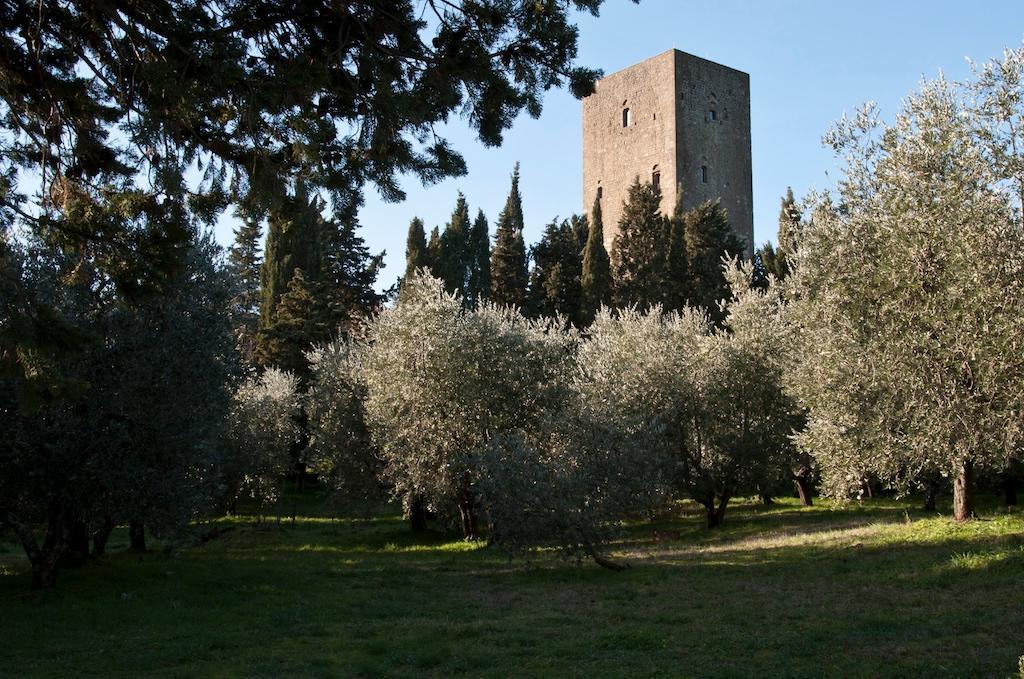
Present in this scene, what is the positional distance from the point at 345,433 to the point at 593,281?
2363 cm

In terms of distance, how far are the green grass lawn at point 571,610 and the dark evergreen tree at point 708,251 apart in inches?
1073

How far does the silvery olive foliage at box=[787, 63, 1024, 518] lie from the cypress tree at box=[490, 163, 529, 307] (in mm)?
36323

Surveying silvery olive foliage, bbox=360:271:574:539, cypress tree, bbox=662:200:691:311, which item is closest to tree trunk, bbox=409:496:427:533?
silvery olive foliage, bbox=360:271:574:539

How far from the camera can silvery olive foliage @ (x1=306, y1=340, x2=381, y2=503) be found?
3111 cm

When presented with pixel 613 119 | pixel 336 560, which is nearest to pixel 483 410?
pixel 336 560

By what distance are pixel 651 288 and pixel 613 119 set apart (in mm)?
23889

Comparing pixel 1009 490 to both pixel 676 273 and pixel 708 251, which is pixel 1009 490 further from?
pixel 708 251

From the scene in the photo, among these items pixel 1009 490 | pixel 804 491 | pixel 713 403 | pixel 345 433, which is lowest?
pixel 804 491

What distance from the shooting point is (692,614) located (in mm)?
13648

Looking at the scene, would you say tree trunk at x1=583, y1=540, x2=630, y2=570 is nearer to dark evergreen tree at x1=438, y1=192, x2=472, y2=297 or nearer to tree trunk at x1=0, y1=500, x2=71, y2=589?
tree trunk at x1=0, y1=500, x2=71, y2=589

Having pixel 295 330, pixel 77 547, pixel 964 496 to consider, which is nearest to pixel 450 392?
pixel 77 547

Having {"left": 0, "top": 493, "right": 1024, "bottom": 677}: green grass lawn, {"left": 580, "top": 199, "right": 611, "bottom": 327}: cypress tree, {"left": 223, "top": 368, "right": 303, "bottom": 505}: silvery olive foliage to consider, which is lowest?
{"left": 0, "top": 493, "right": 1024, "bottom": 677}: green grass lawn

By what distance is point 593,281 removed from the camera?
51.2m

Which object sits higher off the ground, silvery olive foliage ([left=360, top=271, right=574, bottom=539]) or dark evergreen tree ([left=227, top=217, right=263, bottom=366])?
dark evergreen tree ([left=227, top=217, right=263, bottom=366])
